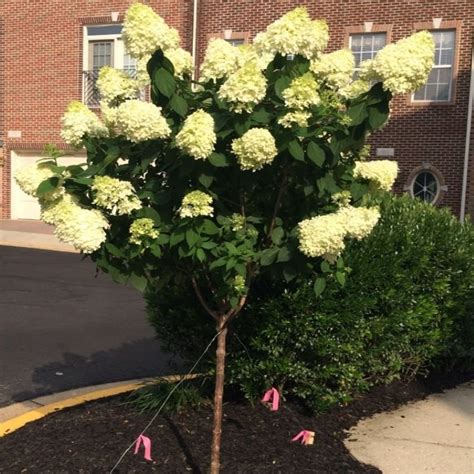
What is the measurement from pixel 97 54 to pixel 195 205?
18932 millimetres

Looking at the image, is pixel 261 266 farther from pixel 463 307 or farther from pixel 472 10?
pixel 472 10

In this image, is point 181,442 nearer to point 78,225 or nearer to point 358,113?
point 78,225

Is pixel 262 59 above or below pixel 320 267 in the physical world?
above

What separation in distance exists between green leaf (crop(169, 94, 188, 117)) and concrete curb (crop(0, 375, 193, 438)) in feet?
8.24

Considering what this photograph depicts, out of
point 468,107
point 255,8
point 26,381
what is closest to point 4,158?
point 255,8

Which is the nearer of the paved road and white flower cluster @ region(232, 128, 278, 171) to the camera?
white flower cluster @ region(232, 128, 278, 171)

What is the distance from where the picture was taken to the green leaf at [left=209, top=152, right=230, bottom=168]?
2744mm

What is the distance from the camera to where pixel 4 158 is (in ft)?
70.6

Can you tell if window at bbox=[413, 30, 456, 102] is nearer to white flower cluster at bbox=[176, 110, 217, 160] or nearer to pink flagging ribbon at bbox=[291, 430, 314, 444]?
pink flagging ribbon at bbox=[291, 430, 314, 444]

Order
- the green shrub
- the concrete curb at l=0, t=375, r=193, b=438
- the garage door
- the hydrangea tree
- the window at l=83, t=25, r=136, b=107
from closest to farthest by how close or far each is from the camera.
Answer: the hydrangea tree < the green shrub < the concrete curb at l=0, t=375, r=193, b=438 < the window at l=83, t=25, r=136, b=107 < the garage door

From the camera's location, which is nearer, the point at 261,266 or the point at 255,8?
the point at 261,266

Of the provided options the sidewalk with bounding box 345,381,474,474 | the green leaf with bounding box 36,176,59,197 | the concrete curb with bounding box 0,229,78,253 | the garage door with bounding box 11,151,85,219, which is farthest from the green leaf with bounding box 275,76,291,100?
the garage door with bounding box 11,151,85,219

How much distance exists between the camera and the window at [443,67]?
16469 millimetres

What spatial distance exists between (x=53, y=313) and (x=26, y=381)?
3.08 m
